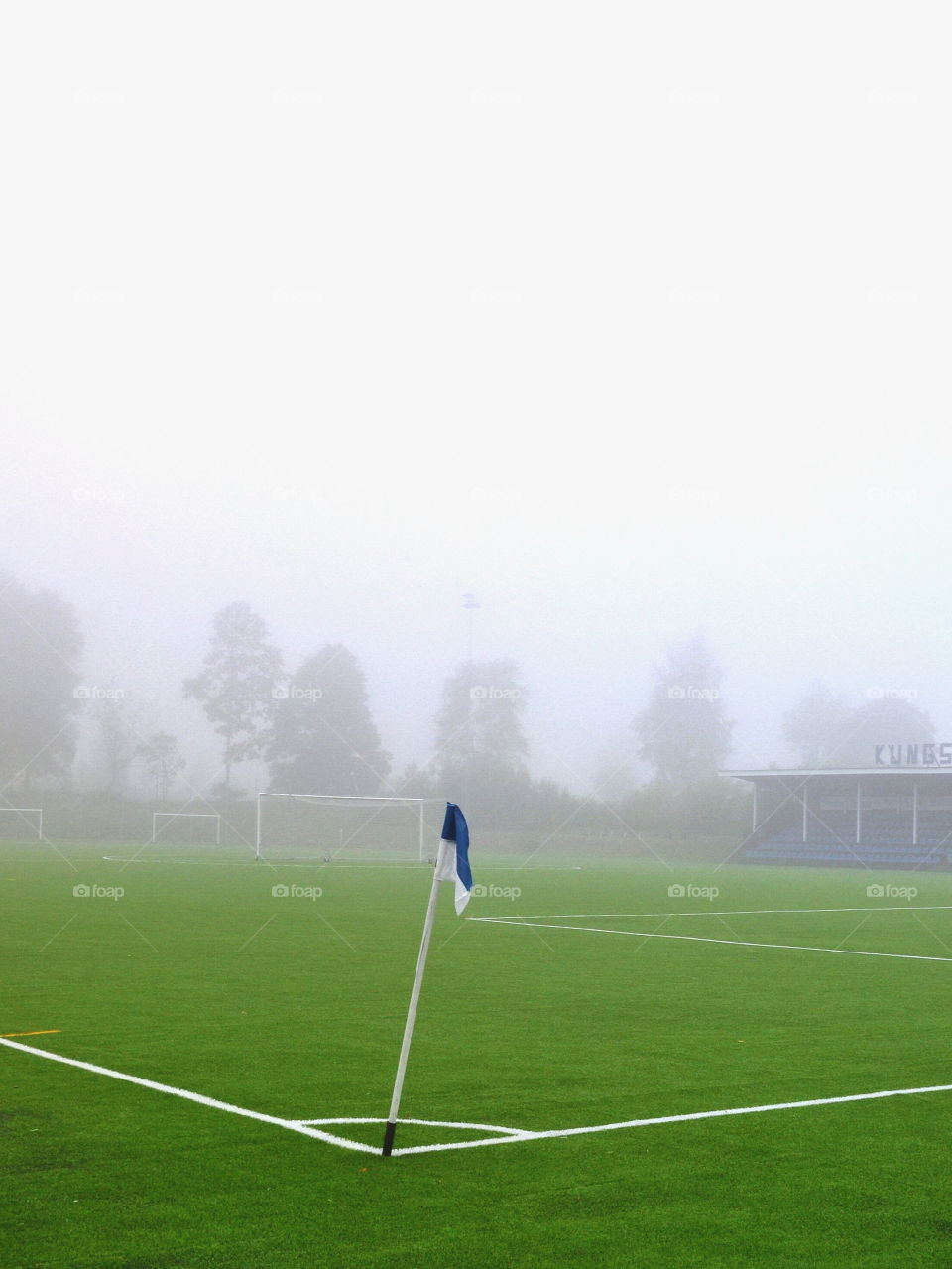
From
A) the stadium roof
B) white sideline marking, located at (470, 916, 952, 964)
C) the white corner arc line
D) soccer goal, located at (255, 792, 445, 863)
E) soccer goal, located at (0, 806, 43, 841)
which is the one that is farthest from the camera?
soccer goal, located at (0, 806, 43, 841)

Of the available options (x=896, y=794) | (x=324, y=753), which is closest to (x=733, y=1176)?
(x=896, y=794)

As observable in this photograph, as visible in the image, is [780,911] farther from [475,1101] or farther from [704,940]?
[475,1101]

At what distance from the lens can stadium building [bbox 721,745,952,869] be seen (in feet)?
225

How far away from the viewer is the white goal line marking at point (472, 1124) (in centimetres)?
738

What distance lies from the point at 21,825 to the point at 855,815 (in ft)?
140

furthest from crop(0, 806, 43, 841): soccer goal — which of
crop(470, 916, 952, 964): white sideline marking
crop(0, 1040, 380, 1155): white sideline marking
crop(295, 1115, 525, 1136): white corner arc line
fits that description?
crop(295, 1115, 525, 1136): white corner arc line

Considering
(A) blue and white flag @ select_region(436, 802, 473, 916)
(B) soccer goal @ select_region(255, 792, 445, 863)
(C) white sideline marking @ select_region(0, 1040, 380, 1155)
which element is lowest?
(B) soccer goal @ select_region(255, 792, 445, 863)

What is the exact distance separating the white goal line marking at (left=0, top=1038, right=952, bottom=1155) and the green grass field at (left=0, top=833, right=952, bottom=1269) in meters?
0.09

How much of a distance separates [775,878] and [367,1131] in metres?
44.0

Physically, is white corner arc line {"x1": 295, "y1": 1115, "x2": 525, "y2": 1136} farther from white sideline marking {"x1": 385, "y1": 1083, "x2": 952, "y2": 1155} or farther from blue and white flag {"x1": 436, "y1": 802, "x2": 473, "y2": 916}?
blue and white flag {"x1": 436, "y1": 802, "x2": 473, "y2": 916}

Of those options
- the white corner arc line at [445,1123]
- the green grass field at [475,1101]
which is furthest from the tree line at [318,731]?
the white corner arc line at [445,1123]

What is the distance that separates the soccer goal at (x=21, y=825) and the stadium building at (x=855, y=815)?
35.2 meters

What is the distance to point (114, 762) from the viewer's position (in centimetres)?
8625

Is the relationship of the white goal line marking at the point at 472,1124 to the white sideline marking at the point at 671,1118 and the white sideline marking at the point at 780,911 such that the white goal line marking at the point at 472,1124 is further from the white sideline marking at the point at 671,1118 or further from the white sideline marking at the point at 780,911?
the white sideline marking at the point at 780,911
